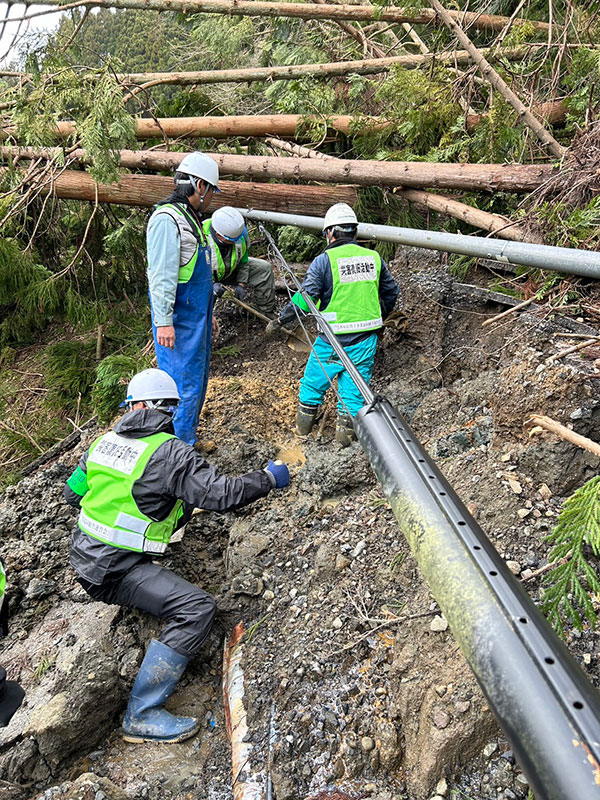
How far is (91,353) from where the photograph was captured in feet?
23.4

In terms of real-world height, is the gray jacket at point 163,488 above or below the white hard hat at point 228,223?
below

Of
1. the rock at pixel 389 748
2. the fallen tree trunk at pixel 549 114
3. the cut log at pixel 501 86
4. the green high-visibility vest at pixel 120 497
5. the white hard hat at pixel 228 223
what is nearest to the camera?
the rock at pixel 389 748

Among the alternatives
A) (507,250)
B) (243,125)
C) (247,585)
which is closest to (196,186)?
(243,125)

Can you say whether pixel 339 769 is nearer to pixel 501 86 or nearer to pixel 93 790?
pixel 93 790

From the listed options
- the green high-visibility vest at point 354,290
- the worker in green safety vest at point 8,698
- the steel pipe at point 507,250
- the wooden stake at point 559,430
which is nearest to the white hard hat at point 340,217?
the green high-visibility vest at point 354,290

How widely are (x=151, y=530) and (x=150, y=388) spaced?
0.78 m

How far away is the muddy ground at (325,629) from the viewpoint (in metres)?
2.10

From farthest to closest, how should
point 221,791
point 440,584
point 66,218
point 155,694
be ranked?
point 66,218 < point 155,694 < point 221,791 < point 440,584

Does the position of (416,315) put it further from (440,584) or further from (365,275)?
(440,584)

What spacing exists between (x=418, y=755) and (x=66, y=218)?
674 centimetres

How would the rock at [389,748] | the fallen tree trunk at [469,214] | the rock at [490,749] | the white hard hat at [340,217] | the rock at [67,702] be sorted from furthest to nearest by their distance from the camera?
the white hard hat at [340,217] < the fallen tree trunk at [469,214] < the rock at [67,702] < the rock at [389,748] < the rock at [490,749]

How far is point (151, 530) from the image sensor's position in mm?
2990

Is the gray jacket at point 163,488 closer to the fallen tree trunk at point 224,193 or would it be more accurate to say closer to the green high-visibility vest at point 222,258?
the green high-visibility vest at point 222,258

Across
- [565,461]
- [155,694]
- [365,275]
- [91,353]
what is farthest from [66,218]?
[565,461]
